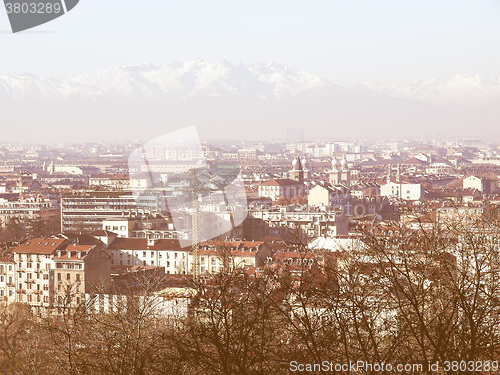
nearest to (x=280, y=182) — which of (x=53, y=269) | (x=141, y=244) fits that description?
(x=141, y=244)

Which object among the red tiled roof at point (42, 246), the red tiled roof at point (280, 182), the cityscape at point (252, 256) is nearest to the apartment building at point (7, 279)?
the cityscape at point (252, 256)

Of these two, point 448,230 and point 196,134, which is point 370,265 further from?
point 196,134

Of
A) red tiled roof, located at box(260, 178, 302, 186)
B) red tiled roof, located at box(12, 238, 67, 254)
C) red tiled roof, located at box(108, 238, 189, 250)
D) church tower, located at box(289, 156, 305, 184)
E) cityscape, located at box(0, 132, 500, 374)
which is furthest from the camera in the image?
church tower, located at box(289, 156, 305, 184)

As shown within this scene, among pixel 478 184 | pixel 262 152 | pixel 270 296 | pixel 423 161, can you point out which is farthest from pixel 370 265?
pixel 262 152

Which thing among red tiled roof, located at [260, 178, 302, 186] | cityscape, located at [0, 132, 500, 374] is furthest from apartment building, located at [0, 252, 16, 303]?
red tiled roof, located at [260, 178, 302, 186]

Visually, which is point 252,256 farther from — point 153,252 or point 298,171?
point 298,171

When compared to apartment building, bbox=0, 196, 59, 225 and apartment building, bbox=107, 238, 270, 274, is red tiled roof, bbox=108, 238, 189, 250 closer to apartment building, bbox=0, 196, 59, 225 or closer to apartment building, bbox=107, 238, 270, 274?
apartment building, bbox=107, 238, 270, 274

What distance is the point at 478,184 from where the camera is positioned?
3275cm

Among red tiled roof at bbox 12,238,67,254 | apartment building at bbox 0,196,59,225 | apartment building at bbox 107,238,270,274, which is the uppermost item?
red tiled roof at bbox 12,238,67,254

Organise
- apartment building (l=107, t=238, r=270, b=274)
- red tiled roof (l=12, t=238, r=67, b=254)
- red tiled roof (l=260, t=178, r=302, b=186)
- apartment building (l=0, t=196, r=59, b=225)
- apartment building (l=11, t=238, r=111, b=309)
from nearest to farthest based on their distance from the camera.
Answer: apartment building (l=11, t=238, r=111, b=309)
red tiled roof (l=12, t=238, r=67, b=254)
apartment building (l=107, t=238, r=270, b=274)
apartment building (l=0, t=196, r=59, b=225)
red tiled roof (l=260, t=178, r=302, b=186)

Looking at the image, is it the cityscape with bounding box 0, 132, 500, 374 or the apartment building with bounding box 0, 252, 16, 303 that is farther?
the apartment building with bounding box 0, 252, 16, 303

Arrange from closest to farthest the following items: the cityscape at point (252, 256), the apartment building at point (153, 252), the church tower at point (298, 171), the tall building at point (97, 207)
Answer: the cityscape at point (252, 256) < the apartment building at point (153, 252) < the tall building at point (97, 207) < the church tower at point (298, 171)

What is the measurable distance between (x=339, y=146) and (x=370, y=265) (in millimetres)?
73018

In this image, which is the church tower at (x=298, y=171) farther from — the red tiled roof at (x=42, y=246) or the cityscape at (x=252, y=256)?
the red tiled roof at (x=42, y=246)
